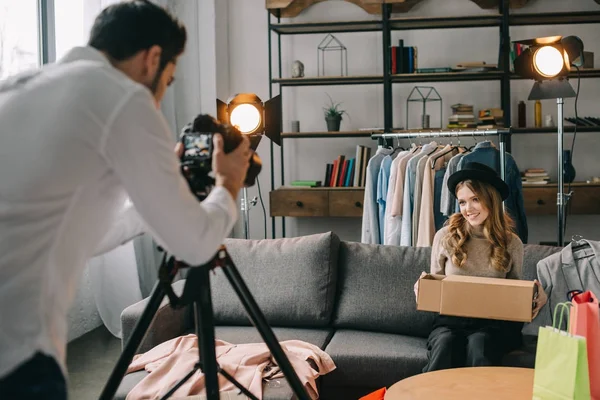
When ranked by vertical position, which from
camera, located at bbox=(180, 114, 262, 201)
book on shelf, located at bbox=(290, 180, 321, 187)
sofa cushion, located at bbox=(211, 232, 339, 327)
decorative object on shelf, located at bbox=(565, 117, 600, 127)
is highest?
decorative object on shelf, located at bbox=(565, 117, 600, 127)

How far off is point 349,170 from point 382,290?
239cm

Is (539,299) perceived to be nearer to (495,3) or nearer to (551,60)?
(551,60)

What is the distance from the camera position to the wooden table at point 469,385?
2029mm

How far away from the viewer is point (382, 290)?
Answer: 3.12 meters

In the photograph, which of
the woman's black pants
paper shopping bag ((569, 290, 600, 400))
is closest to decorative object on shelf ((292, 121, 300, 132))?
the woman's black pants

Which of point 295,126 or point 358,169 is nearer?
point 358,169

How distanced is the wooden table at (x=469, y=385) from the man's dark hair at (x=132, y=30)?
1290 mm

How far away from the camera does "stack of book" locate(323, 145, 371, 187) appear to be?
211 inches

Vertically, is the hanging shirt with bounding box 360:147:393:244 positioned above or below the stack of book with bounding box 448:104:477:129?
below

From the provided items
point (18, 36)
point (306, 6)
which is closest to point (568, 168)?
point (306, 6)

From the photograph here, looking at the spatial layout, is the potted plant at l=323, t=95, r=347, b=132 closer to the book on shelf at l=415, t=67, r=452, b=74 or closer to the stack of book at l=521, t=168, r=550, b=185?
the book on shelf at l=415, t=67, r=452, b=74

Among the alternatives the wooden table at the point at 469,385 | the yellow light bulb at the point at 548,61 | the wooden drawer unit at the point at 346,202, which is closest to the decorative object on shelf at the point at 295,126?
the wooden drawer unit at the point at 346,202

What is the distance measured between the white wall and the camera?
14.7 ft

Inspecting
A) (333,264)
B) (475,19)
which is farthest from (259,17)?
(333,264)
